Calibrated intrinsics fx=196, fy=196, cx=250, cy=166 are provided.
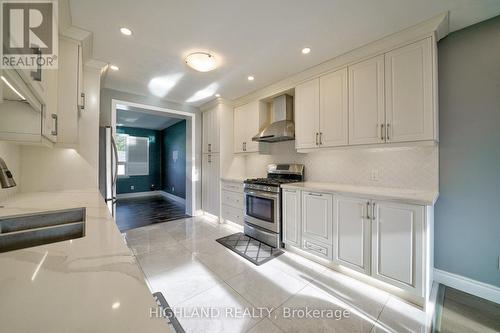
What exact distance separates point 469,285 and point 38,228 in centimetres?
367

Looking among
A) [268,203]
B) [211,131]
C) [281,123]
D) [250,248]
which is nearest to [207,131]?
[211,131]

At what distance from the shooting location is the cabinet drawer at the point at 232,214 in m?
3.71

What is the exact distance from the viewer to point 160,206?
5.75m

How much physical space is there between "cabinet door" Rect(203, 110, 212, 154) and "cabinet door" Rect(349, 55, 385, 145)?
2.96m

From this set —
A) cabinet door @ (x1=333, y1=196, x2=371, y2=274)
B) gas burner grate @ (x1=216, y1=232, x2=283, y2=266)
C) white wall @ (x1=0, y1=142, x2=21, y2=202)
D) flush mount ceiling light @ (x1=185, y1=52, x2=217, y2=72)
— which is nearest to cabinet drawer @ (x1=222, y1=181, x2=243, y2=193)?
gas burner grate @ (x1=216, y1=232, x2=283, y2=266)

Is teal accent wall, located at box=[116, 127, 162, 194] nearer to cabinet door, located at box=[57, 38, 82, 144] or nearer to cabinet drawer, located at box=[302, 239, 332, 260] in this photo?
cabinet door, located at box=[57, 38, 82, 144]

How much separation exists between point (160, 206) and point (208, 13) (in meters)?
5.21

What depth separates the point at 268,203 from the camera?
3.04 meters

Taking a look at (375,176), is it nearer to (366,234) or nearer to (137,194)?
(366,234)

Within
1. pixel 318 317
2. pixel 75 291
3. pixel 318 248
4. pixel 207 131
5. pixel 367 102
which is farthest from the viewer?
pixel 207 131

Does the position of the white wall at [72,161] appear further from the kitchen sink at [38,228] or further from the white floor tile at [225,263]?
the white floor tile at [225,263]

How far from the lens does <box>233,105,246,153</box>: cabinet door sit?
406 centimetres

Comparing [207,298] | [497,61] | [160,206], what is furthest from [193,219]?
[497,61]

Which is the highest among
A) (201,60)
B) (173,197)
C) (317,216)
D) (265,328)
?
(201,60)
